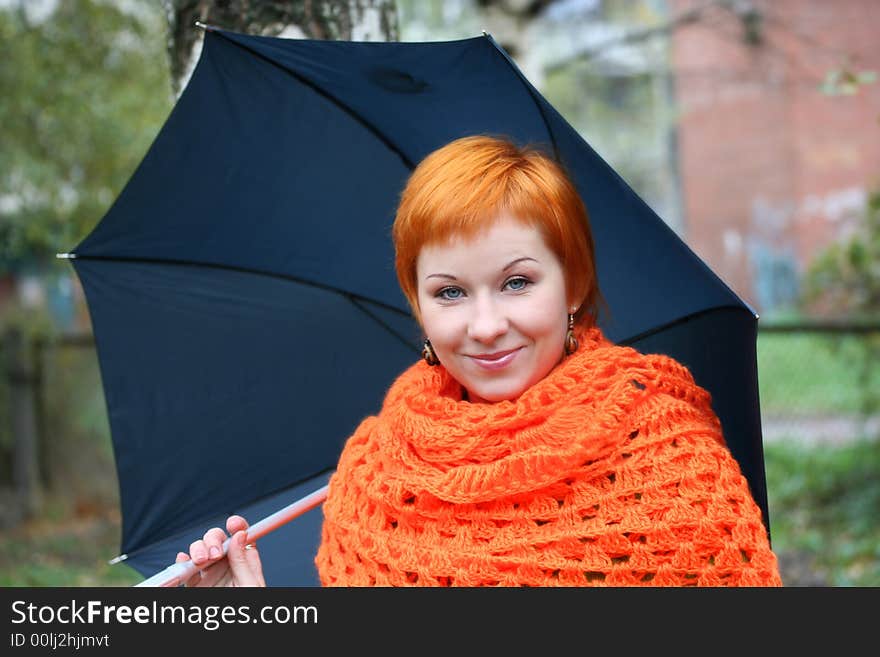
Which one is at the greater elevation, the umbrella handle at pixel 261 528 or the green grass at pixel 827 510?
the green grass at pixel 827 510

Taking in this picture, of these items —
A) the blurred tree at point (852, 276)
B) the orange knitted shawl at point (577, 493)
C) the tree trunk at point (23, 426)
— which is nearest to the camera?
the orange knitted shawl at point (577, 493)

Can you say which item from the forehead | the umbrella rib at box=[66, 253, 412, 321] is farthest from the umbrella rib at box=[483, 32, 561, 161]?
the umbrella rib at box=[66, 253, 412, 321]

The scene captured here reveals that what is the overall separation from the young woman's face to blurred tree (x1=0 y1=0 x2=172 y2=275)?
4259 millimetres

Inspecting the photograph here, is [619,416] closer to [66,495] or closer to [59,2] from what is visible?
[59,2]

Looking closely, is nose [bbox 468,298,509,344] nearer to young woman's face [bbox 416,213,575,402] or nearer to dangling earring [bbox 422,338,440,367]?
young woman's face [bbox 416,213,575,402]

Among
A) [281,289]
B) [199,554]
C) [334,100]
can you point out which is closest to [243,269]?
[281,289]

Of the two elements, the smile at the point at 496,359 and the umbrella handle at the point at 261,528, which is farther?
the umbrella handle at the point at 261,528

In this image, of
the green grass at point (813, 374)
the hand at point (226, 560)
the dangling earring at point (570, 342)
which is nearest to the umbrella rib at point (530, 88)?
the dangling earring at point (570, 342)

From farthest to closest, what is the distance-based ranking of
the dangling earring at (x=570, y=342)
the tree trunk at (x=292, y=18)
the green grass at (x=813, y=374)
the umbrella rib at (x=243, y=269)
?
1. the green grass at (x=813, y=374)
2. the tree trunk at (x=292, y=18)
3. the umbrella rib at (x=243, y=269)
4. the dangling earring at (x=570, y=342)

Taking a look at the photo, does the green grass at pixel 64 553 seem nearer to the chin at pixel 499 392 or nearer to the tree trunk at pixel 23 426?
the tree trunk at pixel 23 426

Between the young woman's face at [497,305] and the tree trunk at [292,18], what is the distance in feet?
3.64

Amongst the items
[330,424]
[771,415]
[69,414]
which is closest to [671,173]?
[771,415]

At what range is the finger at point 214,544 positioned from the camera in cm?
226

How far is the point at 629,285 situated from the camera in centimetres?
234
